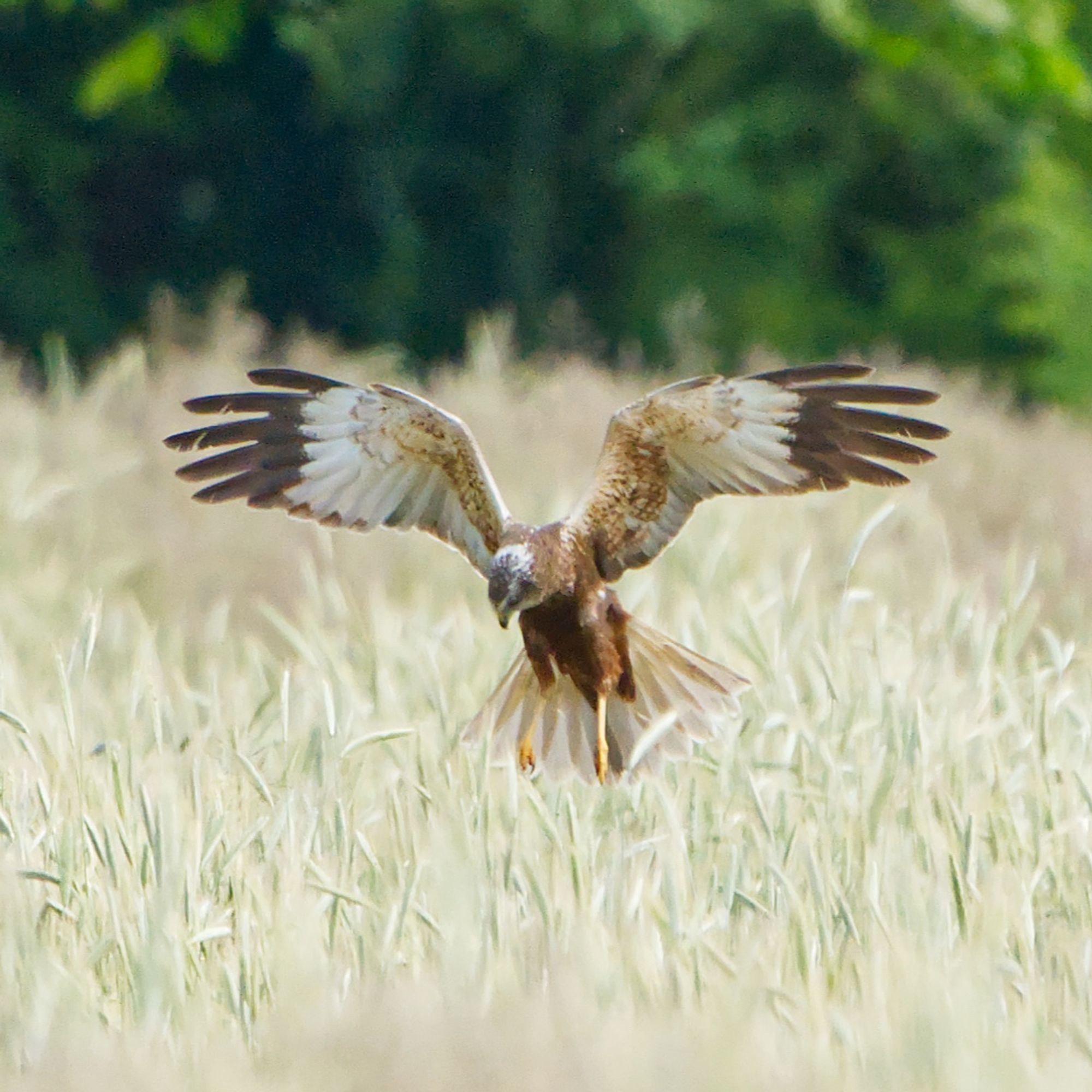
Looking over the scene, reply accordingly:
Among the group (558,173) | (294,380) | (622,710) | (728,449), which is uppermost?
(558,173)

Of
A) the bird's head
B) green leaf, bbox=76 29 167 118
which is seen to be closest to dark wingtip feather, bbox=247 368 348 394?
the bird's head

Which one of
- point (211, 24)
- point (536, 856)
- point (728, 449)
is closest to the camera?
point (536, 856)

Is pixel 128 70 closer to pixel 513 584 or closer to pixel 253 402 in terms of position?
pixel 253 402

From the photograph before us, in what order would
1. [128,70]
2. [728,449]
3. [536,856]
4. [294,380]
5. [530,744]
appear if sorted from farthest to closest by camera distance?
[128,70]
[530,744]
[294,380]
[728,449]
[536,856]

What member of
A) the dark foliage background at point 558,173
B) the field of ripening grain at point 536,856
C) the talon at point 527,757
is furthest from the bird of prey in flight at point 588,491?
the dark foliage background at point 558,173

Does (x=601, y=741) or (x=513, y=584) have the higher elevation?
(x=513, y=584)

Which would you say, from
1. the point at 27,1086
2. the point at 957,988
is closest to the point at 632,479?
the point at 957,988

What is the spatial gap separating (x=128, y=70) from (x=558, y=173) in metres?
3.93

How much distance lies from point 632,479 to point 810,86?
1231cm

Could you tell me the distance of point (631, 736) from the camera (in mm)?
3291

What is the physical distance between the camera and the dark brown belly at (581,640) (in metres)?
3.03

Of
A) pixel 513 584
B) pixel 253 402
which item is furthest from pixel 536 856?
pixel 253 402

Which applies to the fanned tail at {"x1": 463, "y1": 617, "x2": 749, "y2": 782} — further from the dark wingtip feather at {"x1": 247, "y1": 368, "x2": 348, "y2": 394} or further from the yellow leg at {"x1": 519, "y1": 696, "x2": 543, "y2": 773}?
the dark wingtip feather at {"x1": 247, "y1": 368, "x2": 348, "y2": 394}

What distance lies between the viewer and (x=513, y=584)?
112 inches
